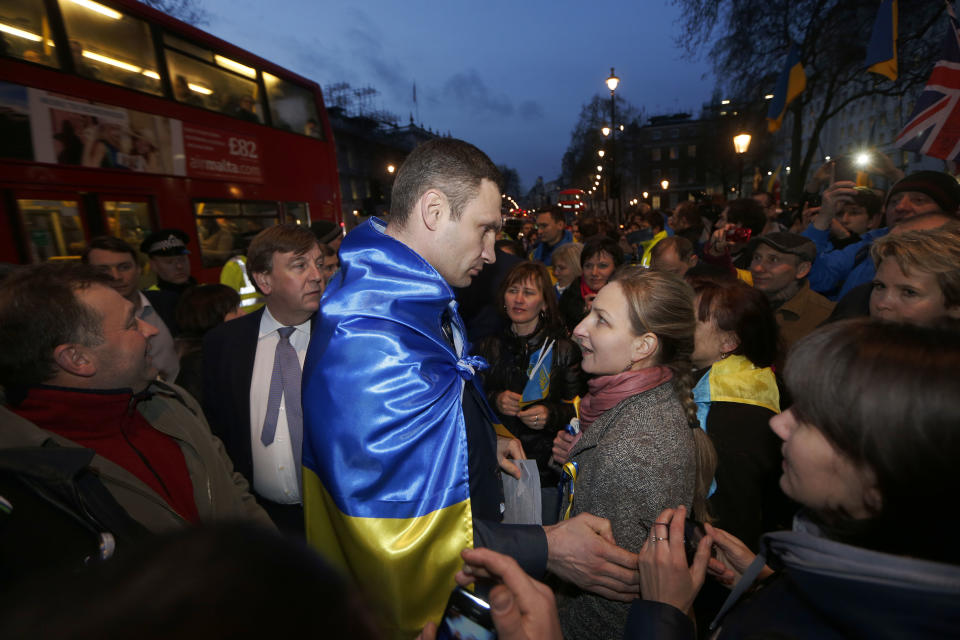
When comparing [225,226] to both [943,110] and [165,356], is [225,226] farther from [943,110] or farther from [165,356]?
[943,110]

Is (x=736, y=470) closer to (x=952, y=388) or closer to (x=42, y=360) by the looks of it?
(x=952, y=388)

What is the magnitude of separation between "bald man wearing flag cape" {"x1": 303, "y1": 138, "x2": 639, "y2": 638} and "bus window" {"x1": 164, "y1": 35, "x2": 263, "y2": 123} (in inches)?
266

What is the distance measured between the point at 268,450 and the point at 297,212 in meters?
7.21

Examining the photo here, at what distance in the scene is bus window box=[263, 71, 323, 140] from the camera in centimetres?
806

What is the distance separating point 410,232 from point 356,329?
0.48 metres

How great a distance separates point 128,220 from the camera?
19.1 ft

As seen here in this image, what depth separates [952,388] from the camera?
35.2 inches

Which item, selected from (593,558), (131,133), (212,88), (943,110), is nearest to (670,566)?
(593,558)

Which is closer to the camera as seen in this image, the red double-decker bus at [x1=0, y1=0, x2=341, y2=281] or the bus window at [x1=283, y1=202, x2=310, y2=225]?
the red double-decker bus at [x1=0, y1=0, x2=341, y2=281]

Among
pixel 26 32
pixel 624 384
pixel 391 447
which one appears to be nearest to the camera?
pixel 391 447

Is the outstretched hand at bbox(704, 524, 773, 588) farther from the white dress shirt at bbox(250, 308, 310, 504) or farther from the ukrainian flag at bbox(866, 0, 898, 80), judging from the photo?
the ukrainian flag at bbox(866, 0, 898, 80)

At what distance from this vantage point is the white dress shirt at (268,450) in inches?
98.2

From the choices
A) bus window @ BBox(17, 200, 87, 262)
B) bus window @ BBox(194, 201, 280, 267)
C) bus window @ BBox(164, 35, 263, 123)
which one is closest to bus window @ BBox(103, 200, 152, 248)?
bus window @ BBox(17, 200, 87, 262)

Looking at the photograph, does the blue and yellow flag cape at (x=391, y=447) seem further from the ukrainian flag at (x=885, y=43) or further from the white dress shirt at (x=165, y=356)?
the ukrainian flag at (x=885, y=43)
